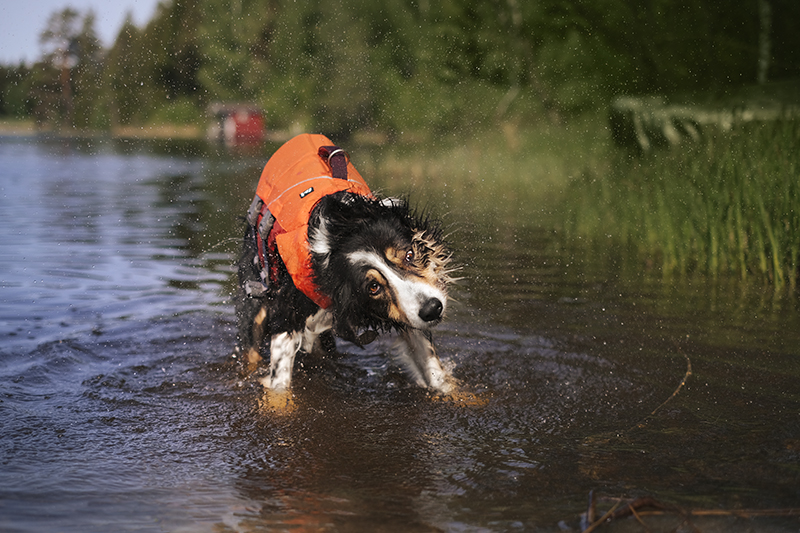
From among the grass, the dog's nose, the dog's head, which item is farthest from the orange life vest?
the grass

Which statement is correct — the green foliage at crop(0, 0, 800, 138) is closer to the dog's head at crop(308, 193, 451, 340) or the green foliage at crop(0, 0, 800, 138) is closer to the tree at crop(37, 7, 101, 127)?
the tree at crop(37, 7, 101, 127)

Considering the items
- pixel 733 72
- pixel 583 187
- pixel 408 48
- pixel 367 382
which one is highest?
pixel 408 48

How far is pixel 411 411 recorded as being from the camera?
A: 15.8ft

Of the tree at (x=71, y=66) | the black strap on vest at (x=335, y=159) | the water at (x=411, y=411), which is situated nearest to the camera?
the water at (x=411, y=411)

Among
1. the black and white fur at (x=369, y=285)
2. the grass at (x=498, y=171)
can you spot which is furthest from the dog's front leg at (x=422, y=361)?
the grass at (x=498, y=171)

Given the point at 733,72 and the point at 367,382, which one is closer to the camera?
the point at 367,382

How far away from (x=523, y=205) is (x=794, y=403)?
8.83 m

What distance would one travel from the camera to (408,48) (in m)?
41.2

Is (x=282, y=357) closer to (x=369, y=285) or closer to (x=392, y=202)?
(x=369, y=285)

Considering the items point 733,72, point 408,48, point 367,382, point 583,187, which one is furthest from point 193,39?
point 367,382

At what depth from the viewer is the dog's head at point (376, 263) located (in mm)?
4105

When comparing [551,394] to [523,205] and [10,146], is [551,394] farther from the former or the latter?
[10,146]

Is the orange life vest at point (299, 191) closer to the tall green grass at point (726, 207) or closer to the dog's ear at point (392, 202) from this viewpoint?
the dog's ear at point (392, 202)

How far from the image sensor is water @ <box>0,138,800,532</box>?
3.49m
